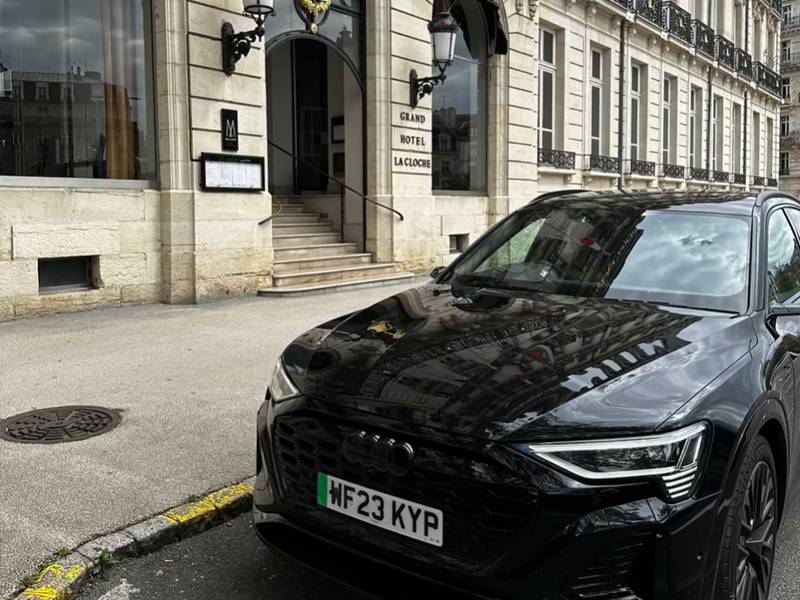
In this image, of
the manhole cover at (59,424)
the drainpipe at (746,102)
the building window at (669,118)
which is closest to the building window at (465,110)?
the manhole cover at (59,424)

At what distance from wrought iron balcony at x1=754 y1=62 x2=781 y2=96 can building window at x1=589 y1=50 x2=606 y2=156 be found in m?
17.3

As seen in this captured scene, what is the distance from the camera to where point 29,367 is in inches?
257

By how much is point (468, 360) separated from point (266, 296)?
828 centimetres

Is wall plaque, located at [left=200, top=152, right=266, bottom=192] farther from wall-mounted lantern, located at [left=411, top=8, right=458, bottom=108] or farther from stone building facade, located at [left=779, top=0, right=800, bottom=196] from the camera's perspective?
stone building facade, located at [left=779, top=0, right=800, bottom=196]

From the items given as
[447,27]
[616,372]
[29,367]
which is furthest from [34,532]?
[447,27]

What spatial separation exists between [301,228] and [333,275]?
5.93ft

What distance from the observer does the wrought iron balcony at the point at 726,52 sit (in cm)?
2952

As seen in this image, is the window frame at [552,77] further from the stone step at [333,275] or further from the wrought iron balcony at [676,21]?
the stone step at [333,275]

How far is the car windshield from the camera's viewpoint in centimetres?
349

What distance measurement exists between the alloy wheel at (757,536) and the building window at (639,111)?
2202 centimetres

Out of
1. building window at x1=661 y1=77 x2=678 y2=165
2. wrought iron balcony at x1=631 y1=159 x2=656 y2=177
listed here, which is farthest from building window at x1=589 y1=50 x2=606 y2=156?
building window at x1=661 y1=77 x2=678 y2=165

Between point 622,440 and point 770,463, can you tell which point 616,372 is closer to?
point 622,440

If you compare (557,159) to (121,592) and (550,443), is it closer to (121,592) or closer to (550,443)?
(121,592)

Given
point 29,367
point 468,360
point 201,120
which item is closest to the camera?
point 468,360
